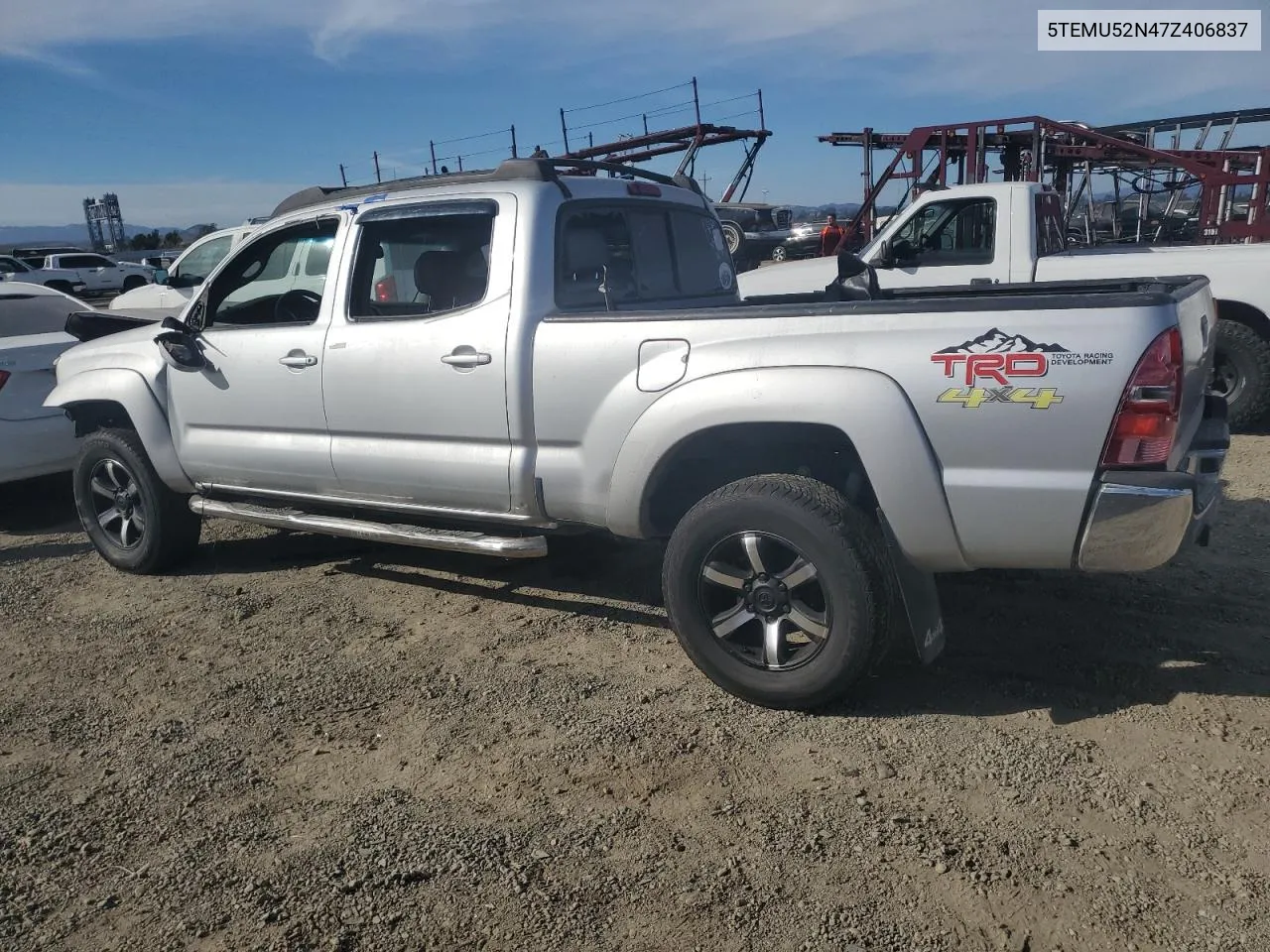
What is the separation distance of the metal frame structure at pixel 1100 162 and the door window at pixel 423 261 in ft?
31.2

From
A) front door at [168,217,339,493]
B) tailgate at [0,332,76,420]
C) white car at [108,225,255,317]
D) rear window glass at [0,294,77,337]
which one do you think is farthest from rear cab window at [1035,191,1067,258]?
white car at [108,225,255,317]

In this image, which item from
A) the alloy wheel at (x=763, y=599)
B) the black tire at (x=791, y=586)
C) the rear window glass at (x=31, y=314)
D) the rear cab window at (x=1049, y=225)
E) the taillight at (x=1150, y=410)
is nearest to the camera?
the taillight at (x=1150, y=410)

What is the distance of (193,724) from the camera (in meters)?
3.73

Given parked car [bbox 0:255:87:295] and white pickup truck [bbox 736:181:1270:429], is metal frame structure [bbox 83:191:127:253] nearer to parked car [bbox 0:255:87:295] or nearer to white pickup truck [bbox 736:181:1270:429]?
parked car [bbox 0:255:87:295]

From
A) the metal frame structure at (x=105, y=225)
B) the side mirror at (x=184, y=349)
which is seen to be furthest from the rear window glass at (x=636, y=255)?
the metal frame structure at (x=105, y=225)

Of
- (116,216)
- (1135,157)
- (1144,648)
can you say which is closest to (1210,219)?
(1135,157)

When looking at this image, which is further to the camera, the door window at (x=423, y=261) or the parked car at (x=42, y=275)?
the parked car at (x=42, y=275)

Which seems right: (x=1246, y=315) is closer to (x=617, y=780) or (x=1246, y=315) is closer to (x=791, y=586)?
(x=791, y=586)

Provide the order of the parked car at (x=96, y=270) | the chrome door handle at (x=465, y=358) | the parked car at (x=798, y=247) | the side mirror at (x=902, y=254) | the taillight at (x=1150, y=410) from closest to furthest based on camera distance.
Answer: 1. the taillight at (x=1150, y=410)
2. the chrome door handle at (x=465, y=358)
3. the side mirror at (x=902, y=254)
4. the parked car at (x=798, y=247)
5. the parked car at (x=96, y=270)

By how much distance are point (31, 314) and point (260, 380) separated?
152 inches

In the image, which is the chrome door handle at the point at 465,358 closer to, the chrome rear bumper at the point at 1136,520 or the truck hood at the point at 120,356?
the truck hood at the point at 120,356

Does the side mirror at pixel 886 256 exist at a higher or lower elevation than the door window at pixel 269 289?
lower

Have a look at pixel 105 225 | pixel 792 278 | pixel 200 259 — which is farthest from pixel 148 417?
pixel 105 225

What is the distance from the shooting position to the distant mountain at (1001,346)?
2.91 m
